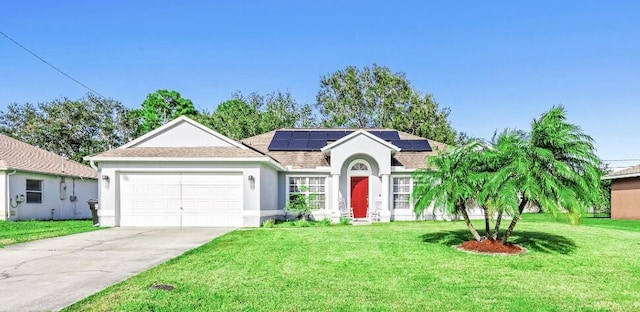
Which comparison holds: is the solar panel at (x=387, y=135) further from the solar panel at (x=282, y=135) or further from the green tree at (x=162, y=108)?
the green tree at (x=162, y=108)

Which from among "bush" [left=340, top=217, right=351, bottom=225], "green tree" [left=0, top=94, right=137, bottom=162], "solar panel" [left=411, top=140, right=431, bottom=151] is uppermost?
"green tree" [left=0, top=94, right=137, bottom=162]

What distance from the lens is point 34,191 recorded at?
71.4 feet

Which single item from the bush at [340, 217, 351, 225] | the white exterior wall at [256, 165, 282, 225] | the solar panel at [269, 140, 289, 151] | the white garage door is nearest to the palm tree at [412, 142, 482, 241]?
the white exterior wall at [256, 165, 282, 225]

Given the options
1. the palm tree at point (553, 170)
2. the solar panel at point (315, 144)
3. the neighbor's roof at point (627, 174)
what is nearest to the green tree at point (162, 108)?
the solar panel at point (315, 144)

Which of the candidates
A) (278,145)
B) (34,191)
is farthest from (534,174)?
(34,191)

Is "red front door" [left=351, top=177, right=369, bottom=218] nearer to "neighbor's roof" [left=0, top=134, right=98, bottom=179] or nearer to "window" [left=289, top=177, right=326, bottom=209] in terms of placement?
"window" [left=289, top=177, right=326, bottom=209]

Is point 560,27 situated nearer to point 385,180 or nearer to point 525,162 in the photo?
point 385,180

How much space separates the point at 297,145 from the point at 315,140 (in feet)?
4.00

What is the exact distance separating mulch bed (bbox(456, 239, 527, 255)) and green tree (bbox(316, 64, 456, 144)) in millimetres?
31275

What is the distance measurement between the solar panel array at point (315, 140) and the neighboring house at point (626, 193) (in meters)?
12.4

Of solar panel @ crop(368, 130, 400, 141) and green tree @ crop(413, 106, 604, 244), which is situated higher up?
solar panel @ crop(368, 130, 400, 141)

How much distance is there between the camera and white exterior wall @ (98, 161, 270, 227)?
55.1ft

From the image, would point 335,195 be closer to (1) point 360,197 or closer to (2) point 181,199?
(1) point 360,197

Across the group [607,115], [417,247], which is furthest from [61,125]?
[607,115]
